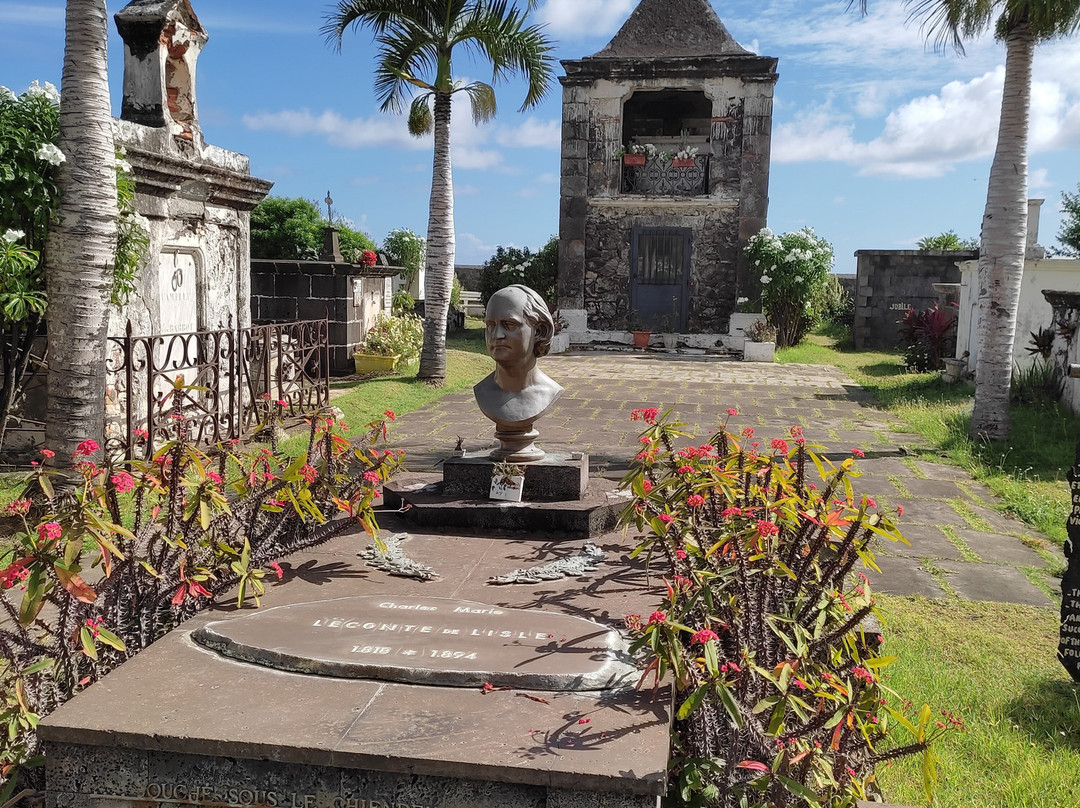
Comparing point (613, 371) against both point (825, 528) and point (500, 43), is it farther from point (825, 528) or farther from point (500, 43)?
point (825, 528)

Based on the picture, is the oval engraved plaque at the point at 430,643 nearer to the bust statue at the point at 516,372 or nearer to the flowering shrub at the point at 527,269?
the bust statue at the point at 516,372

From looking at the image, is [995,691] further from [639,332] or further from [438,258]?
[639,332]

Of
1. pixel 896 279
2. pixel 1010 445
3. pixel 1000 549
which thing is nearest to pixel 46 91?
pixel 1000 549

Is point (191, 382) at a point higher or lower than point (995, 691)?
higher

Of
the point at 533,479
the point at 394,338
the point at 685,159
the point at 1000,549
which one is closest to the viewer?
the point at 533,479

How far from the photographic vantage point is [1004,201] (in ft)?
28.4

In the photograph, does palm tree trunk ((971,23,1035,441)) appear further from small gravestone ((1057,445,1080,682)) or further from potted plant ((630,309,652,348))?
potted plant ((630,309,652,348))

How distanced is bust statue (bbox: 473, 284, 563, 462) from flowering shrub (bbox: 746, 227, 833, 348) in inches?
600

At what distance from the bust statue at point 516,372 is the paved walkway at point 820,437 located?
617 mm

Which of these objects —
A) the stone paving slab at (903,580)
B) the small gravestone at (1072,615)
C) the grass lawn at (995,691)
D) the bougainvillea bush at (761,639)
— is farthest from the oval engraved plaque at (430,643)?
the stone paving slab at (903,580)

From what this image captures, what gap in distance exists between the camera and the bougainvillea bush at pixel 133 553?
260cm

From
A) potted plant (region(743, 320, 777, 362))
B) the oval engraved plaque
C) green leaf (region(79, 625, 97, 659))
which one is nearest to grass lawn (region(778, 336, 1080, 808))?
the oval engraved plaque

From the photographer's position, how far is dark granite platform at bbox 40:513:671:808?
226cm

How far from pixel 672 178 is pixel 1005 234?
12469mm
